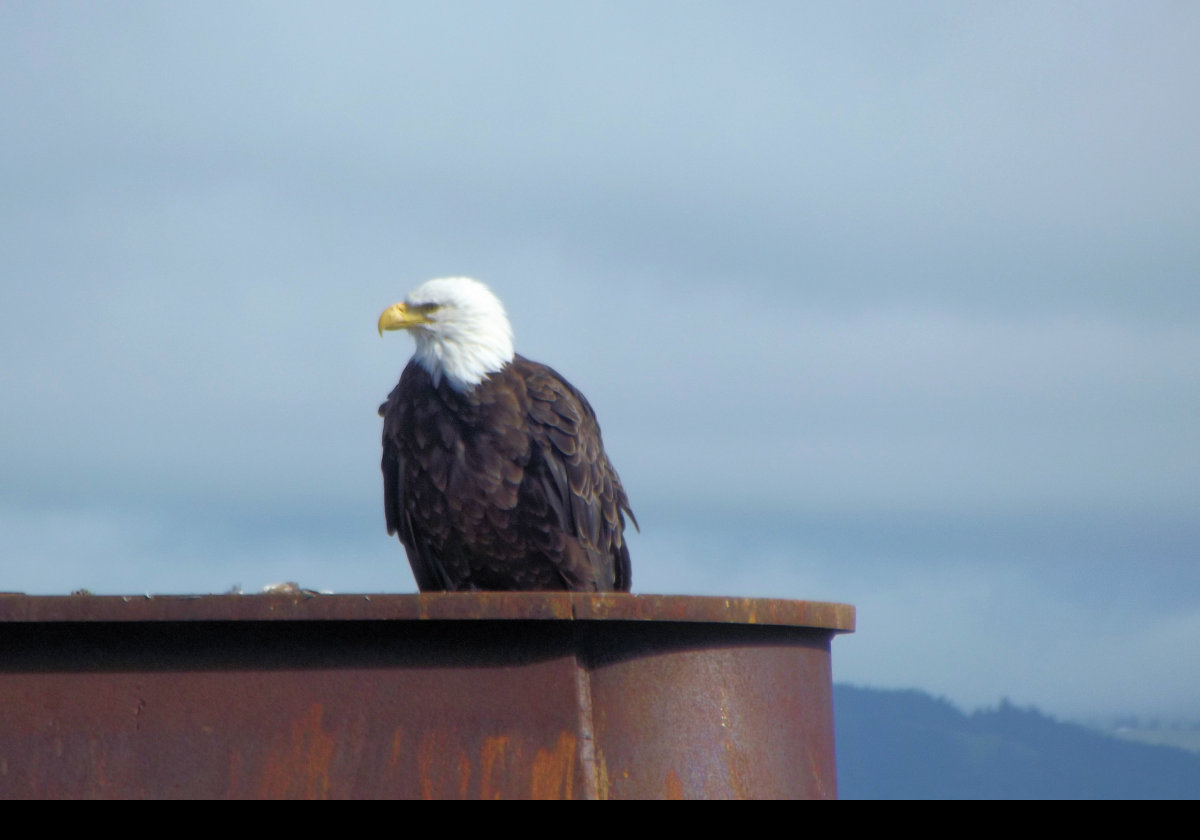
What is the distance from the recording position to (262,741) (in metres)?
4.08

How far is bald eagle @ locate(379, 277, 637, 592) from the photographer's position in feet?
25.4

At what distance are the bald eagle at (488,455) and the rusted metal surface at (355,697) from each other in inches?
141

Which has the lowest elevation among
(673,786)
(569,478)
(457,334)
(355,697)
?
(673,786)

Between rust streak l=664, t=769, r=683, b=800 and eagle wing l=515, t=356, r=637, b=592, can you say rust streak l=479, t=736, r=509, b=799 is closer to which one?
rust streak l=664, t=769, r=683, b=800

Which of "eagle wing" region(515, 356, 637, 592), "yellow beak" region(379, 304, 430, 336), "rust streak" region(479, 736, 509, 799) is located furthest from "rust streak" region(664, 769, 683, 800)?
"yellow beak" region(379, 304, 430, 336)

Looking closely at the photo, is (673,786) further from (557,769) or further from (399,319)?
(399,319)

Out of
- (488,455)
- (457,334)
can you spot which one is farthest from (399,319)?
(488,455)

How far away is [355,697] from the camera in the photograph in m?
4.09

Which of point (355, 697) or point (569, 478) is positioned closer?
point (355, 697)

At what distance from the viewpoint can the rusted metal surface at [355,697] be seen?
158 inches

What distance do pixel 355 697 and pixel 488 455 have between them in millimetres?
3669

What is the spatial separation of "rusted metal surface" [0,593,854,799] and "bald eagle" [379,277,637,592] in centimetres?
359
